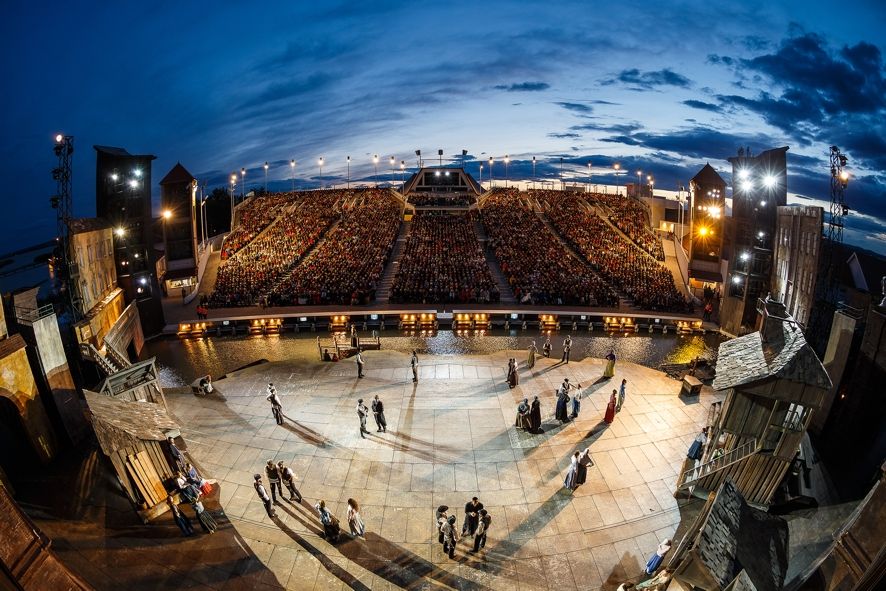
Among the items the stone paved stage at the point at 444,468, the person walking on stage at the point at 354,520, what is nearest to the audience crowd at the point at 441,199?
the stone paved stage at the point at 444,468

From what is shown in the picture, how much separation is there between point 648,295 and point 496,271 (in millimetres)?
11073

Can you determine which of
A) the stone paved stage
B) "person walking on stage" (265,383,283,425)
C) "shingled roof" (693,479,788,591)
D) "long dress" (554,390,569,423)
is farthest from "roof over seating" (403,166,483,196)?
"shingled roof" (693,479,788,591)

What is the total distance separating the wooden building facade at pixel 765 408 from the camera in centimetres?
916

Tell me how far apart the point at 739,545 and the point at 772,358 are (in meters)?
4.97

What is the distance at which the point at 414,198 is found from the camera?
6172cm

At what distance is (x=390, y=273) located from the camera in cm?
3322

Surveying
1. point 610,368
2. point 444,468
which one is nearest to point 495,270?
point 610,368

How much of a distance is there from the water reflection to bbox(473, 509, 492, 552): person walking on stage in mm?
11433

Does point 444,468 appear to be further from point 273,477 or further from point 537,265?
point 537,265

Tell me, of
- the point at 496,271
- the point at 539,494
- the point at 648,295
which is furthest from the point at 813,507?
the point at 496,271

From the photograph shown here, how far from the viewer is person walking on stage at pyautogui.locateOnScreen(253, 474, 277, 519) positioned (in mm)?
10078

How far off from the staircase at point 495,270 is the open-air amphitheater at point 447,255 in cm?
13

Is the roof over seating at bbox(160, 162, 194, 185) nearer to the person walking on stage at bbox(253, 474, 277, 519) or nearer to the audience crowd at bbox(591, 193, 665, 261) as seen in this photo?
the person walking on stage at bbox(253, 474, 277, 519)

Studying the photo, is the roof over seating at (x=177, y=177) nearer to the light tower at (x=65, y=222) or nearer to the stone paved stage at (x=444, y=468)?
the light tower at (x=65, y=222)
